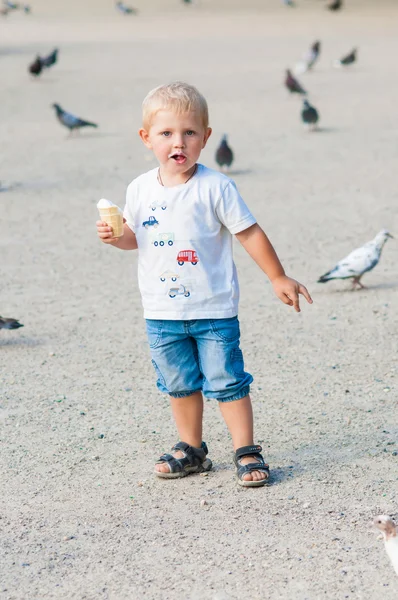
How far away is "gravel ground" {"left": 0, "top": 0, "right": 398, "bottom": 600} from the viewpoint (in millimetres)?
3371

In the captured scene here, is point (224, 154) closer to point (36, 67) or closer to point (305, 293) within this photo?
point (305, 293)

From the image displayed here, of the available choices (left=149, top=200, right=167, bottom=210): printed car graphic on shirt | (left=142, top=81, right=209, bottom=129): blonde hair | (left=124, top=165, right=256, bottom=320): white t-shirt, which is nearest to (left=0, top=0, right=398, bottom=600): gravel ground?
(left=124, top=165, right=256, bottom=320): white t-shirt

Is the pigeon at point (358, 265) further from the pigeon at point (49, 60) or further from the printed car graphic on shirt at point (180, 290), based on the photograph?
the pigeon at point (49, 60)

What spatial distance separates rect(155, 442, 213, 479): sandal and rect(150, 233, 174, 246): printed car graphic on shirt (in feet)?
2.70

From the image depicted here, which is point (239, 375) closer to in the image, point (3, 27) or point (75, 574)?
point (75, 574)

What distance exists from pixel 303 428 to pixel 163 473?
802mm

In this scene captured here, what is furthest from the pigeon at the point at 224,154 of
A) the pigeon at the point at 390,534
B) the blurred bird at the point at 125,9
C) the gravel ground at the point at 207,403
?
the blurred bird at the point at 125,9

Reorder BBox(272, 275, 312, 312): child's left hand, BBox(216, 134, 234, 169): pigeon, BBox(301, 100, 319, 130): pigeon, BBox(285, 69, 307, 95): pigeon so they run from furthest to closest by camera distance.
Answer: BBox(285, 69, 307, 95): pigeon < BBox(301, 100, 319, 130): pigeon < BBox(216, 134, 234, 169): pigeon < BBox(272, 275, 312, 312): child's left hand

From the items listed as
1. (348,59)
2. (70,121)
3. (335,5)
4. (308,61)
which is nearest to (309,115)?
(70,121)

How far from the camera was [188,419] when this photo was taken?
160 inches

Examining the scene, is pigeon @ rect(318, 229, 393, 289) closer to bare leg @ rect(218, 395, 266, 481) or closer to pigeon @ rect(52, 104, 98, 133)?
bare leg @ rect(218, 395, 266, 481)

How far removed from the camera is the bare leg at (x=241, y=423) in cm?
394

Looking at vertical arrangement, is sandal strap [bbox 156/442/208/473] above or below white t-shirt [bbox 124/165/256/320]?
below

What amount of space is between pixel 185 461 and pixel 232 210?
101cm
